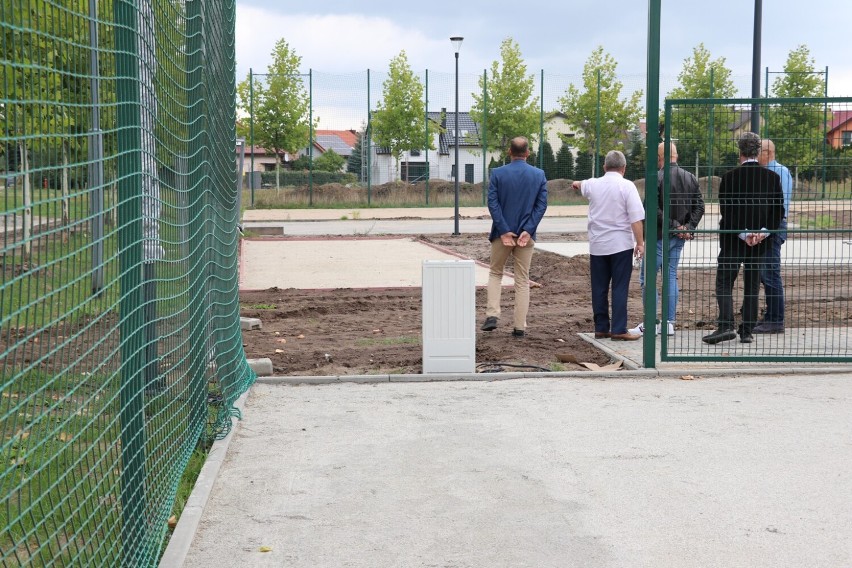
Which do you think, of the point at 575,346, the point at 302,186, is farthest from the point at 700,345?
the point at 302,186

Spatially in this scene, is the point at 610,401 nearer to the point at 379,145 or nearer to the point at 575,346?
the point at 575,346

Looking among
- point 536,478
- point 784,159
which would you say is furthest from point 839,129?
point 536,478

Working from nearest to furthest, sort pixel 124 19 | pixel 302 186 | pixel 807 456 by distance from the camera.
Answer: pixel 124 19 < pixel 807 456 < pixel 302 186

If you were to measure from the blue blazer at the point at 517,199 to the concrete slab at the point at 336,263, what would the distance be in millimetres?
2204

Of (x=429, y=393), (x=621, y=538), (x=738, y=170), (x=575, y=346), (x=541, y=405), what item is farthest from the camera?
(x=575, y=346)

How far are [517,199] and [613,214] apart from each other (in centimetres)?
91

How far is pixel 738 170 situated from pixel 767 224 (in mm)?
528

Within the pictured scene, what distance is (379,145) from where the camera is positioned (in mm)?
42719

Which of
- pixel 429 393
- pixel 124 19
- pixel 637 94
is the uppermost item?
pixel 637 94

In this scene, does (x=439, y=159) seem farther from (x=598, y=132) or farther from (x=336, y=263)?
(x=336, y=263)

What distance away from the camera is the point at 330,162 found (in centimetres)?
5606

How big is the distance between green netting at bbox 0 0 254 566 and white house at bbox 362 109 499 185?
3556 cm

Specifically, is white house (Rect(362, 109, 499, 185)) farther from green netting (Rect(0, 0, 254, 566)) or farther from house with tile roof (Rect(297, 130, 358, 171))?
green netting (Rect(0, 0, 254, 566))

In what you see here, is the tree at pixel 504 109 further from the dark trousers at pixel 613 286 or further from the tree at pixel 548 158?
the dark trousers at pixel 613 286
